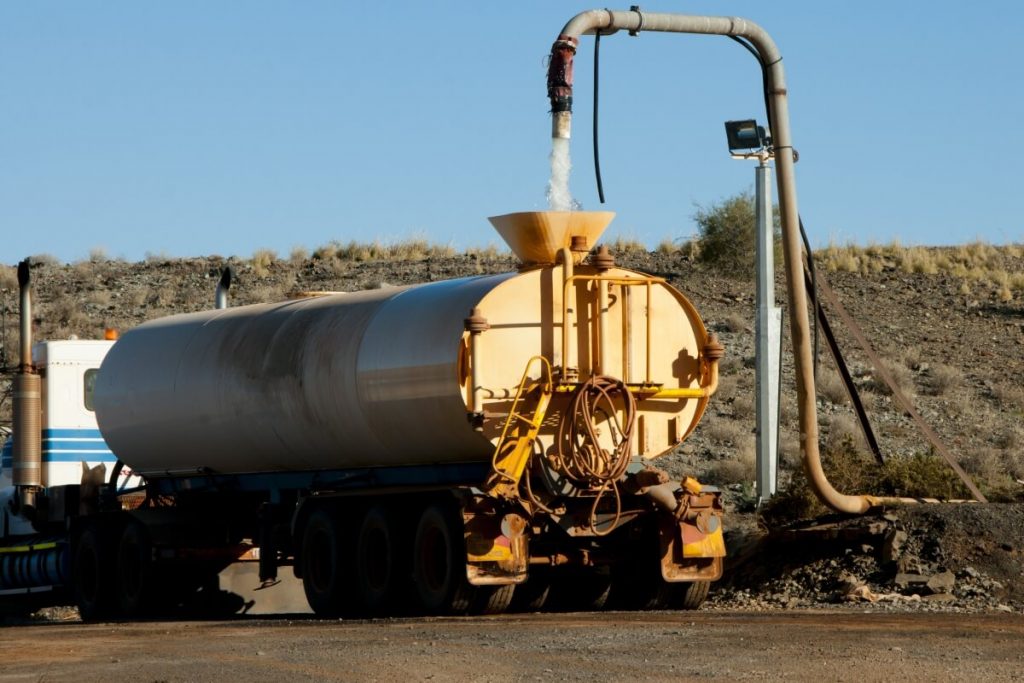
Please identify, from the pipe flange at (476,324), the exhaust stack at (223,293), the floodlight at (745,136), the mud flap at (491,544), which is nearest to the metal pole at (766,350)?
the floodlight at (745,136)

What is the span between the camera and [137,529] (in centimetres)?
1997

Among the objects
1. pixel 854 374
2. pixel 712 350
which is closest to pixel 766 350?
pixel 712 350

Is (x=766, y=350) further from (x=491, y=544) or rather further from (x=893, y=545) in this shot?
(x=491, y=544)

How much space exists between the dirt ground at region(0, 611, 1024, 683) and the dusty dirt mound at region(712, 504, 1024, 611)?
1606mm

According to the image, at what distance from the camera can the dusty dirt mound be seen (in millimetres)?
16891

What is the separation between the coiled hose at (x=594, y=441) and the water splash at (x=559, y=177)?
5.27 ft

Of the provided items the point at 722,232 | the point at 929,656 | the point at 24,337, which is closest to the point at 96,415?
the point at 24,337

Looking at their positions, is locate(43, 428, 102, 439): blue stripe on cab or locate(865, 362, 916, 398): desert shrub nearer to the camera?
locate(43, 428, 102, 439): blue stripe on cab

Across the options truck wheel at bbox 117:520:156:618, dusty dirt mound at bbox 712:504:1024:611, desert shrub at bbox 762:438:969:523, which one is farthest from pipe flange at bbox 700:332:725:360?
truck wheel at bbox 117:520:156:618

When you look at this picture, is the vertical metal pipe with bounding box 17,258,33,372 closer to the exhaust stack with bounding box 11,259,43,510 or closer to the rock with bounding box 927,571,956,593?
the exhaust stack with bounding box 11,259,43,510

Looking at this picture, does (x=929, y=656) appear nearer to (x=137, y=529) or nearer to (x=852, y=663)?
(x=852, y=663)

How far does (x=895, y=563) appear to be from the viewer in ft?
57.7

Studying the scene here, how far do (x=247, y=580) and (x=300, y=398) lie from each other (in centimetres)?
378

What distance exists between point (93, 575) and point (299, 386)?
15.4 feet
